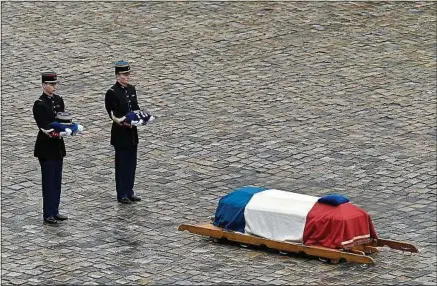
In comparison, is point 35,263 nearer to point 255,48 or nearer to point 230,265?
point 230,265

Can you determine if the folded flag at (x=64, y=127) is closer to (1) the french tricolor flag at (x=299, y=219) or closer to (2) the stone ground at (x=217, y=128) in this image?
(2) the stone ground at (x=217, y=128)

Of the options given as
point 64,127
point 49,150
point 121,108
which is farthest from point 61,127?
point 121,108

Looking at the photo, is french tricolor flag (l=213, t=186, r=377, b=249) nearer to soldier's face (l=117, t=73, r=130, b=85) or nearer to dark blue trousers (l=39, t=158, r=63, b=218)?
dark blue trousers (l=39, t=158, r=63, b=218)

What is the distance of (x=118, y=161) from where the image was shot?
15.6m

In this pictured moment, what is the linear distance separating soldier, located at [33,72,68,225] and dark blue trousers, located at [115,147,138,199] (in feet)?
2.77

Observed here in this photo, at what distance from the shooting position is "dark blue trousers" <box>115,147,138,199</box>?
51.1ft

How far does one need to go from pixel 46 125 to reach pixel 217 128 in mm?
4051

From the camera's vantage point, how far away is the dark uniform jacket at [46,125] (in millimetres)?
14855

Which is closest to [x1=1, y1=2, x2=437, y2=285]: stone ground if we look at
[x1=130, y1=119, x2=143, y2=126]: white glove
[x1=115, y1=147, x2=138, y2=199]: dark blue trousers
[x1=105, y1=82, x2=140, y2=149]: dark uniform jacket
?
[x1=115, y1=147, x2=138, y2=199]: dark blue trousers

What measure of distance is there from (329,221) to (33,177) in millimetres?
4752

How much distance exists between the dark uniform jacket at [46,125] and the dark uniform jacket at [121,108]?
A: 75 cm

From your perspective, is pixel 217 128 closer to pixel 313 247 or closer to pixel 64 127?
pixel 64 127

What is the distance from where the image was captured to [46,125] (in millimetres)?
14852

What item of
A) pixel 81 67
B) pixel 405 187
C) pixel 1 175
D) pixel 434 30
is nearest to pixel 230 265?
pixel 405 187
